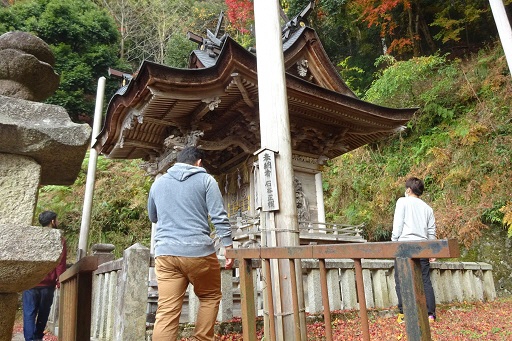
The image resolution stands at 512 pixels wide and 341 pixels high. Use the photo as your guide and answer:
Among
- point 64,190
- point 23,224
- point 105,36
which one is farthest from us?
point 105,36

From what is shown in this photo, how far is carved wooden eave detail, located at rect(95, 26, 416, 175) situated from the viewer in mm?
6402

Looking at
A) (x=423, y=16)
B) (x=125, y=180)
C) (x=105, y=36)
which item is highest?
(x=105, y=36)

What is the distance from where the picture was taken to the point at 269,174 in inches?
166

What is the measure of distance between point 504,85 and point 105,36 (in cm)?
2084

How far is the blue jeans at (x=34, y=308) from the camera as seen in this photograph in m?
4.59

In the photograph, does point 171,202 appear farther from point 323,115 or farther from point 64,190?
point 64,190

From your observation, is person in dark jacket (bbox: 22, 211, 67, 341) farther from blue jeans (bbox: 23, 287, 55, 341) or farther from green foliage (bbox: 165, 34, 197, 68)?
green foliage (bbox: 165, 34, 197, 68)

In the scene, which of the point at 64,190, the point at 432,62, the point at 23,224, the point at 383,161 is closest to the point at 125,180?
the point at 64,190

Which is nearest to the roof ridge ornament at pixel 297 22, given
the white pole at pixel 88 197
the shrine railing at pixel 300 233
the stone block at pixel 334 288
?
the shrine railing at pixel 300 233

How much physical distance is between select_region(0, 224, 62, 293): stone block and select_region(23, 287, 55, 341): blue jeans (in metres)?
3.52

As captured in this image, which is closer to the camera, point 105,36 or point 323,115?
point 323,115

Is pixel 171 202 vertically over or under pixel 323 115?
under

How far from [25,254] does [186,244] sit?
1.33 meters

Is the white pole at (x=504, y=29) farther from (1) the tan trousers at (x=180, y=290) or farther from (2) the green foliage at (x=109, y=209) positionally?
(2) the green foliage at (x=109, y=209)
